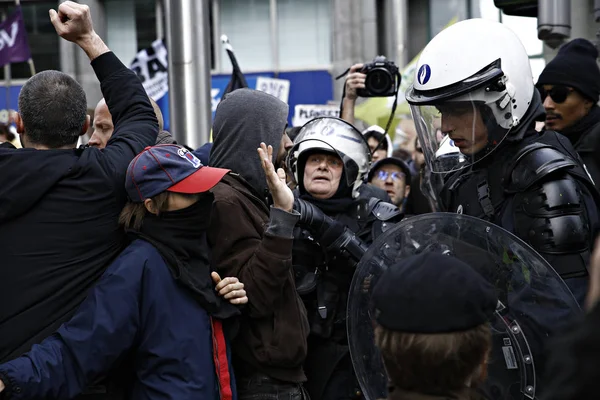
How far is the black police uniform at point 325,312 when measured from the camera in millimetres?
3957

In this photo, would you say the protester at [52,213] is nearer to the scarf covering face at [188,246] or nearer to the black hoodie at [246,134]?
the scarf covering face at [188,246]

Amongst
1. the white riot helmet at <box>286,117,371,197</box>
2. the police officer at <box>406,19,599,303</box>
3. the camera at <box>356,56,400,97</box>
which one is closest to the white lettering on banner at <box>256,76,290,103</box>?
the camera at <box>356,56,400,97</box>

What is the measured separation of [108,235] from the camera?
318 centimetres

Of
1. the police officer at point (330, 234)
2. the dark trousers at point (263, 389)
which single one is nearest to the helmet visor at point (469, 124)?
the police officer at point (330, 234)

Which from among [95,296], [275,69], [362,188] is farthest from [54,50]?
[95,296]

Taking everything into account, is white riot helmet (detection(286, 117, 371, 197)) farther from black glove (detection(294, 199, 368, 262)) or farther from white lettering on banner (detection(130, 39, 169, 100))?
white lettering on banner (detection(130, 39, 169, 100))

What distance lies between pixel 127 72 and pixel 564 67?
2.28 m

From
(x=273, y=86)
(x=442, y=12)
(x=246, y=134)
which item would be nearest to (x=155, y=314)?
(x=246, y=134)

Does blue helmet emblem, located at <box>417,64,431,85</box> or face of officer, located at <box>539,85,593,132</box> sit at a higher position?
blue helmet emblem, located at <box>417,64,431,85</box>

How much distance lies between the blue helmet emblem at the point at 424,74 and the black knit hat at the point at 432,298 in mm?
1456

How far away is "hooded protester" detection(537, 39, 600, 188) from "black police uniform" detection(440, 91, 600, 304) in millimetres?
1183

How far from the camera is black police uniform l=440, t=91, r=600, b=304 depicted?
301cm

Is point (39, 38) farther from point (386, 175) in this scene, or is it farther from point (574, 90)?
point (574, 90)

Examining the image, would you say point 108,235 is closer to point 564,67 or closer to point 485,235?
point 485,235
